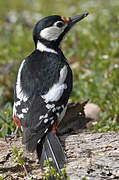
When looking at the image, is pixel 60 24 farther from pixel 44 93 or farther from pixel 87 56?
pixel 87 56

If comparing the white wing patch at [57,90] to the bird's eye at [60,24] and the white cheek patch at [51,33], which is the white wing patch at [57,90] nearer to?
the white cheek patch at [51,33]

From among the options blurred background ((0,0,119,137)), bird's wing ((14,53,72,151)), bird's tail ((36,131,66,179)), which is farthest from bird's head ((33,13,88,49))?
bird's tail ((36,131,66,179))

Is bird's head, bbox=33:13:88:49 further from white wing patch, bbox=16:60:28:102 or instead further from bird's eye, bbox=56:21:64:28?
A: white wing patch, bbox=16:60:28:102

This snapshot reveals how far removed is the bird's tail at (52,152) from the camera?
10.3 feet

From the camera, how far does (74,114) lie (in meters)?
4.50

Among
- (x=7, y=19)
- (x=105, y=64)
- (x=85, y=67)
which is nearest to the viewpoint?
(x=105, y=64)

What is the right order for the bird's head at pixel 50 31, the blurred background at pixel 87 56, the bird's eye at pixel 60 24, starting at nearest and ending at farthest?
the bird's head at pixel 50 31 → the bird's eye at pixel 60 24 → the blurred background at pixel 87 56

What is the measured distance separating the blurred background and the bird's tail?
2.58ft

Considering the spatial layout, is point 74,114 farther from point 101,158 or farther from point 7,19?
point 7,19

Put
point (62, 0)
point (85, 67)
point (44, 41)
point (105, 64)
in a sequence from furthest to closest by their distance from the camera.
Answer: point (62, 0), point (85, 67), point (105, 64), point (44, 41)

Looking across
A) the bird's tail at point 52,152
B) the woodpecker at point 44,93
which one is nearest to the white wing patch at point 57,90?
the woodpecker at point 44,93

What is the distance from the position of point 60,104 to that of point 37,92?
26 centimetres

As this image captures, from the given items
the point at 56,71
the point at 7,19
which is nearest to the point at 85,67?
the point at 56,71

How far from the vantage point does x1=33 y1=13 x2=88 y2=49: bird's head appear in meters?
4.25
